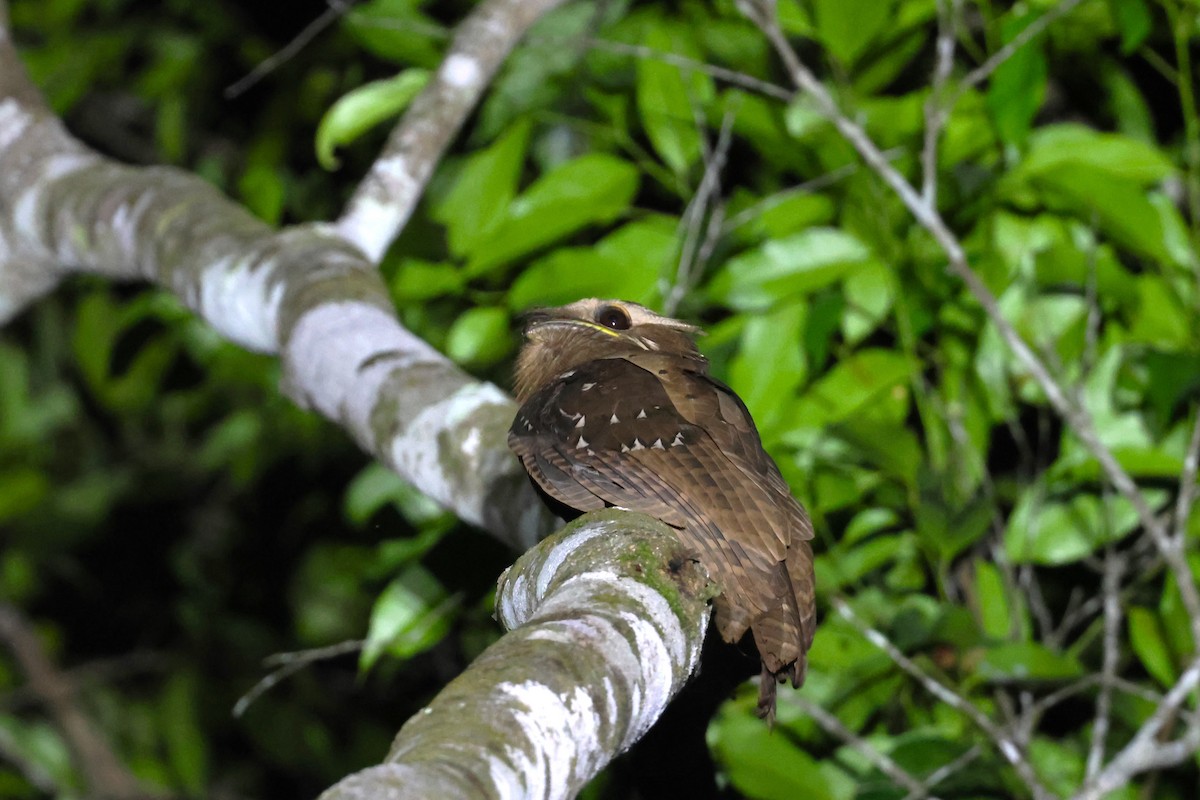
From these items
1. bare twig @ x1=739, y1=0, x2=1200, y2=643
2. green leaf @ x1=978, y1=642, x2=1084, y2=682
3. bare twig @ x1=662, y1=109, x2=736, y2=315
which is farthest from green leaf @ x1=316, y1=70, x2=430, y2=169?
green leaf @ x1=978, y1=642, x2=1084, y2=682

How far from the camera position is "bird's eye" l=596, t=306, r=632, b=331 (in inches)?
90.1

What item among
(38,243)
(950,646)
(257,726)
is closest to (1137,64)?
(950,646)

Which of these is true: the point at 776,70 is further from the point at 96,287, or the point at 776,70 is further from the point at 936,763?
the point at 96,287

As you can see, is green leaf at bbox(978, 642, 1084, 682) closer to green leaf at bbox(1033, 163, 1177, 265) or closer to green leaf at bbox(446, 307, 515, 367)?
green leaf at bbox(1033, 163, 1177, 265)

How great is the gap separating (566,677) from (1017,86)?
2.02m

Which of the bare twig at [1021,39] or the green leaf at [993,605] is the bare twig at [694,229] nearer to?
the bare twig at [1021,39]

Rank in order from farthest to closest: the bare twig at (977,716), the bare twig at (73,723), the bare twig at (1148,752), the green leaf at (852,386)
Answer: the bare twig at (73,723), the green leaf at (852,386), the bare twig at (977,716), the bare twig at (1148,752)

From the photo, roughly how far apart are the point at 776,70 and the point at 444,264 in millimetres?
1069

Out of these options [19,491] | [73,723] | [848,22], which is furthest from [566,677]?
[73,723]

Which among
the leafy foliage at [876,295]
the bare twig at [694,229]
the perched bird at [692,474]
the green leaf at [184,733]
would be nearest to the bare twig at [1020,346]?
the leafy foliage at [876,295]

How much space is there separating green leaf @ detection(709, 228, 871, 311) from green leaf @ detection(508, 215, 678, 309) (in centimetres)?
15

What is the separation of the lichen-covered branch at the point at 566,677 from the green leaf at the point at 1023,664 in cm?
123

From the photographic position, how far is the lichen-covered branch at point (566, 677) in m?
1.01

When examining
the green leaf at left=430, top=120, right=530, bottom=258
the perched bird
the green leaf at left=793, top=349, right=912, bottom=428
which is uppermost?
the perched bird
